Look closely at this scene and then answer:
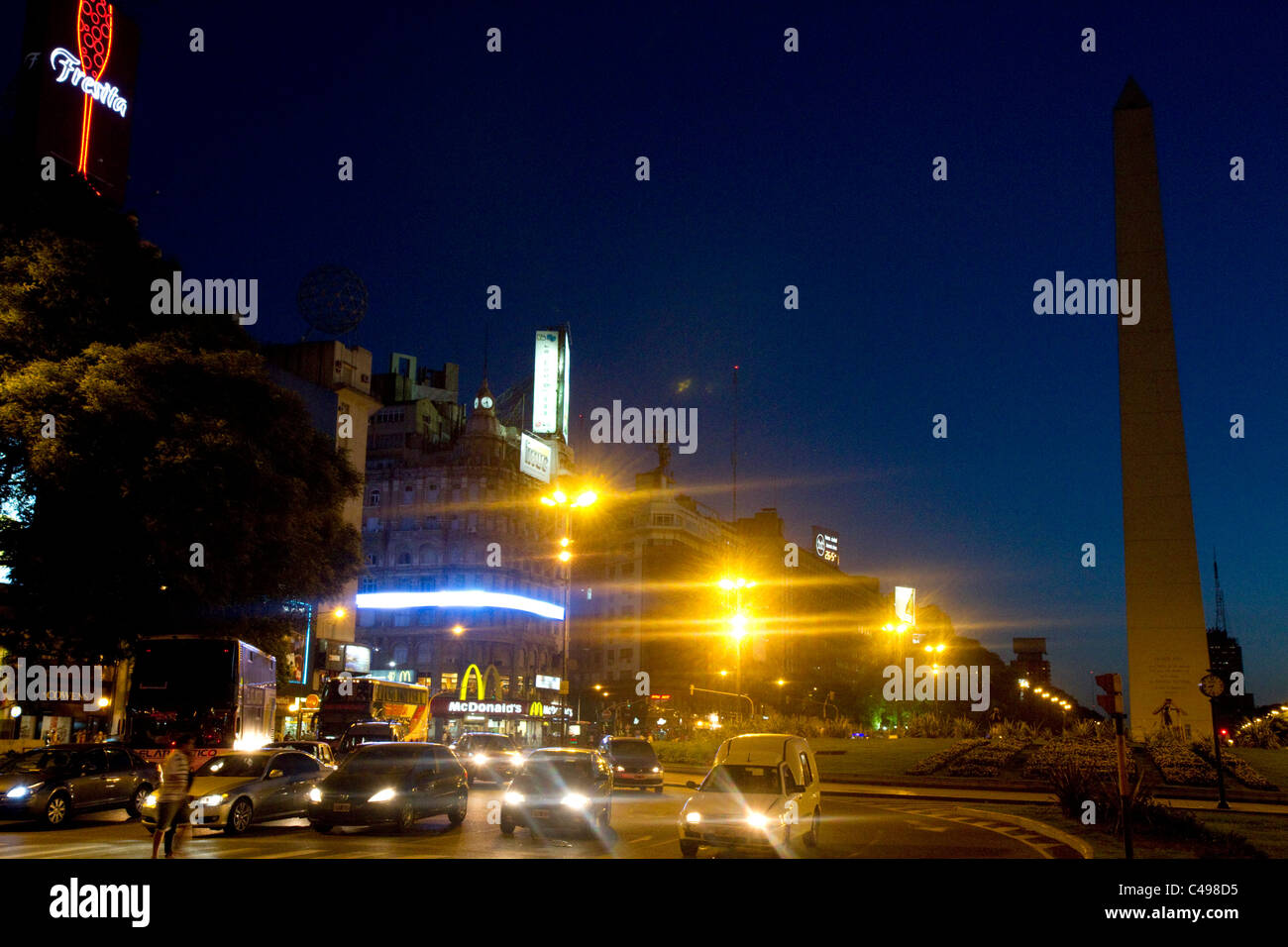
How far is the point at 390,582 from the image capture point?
126688 millimetres

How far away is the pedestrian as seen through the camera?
14.6 m

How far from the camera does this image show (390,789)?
18.7m

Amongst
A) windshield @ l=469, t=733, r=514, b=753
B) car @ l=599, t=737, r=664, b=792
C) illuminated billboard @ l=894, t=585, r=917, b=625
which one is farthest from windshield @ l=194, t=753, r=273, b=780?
illuminated billboard @ l=894, t=585, r=917, b=625

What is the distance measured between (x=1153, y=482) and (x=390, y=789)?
97.9ft

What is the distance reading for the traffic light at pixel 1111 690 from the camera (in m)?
16.1

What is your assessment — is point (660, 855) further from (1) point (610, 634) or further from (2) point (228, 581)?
(1) point (610, 634)

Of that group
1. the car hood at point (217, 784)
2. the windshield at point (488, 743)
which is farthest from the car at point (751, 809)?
the windshield at point (488, 743)

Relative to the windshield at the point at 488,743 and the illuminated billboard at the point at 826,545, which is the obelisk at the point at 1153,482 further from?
the illuminated billboard at the point at 826,545

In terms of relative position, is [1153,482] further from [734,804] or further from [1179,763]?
[734,804]

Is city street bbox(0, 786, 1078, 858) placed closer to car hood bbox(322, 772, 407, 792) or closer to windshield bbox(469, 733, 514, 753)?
car hood bbox(322, 772, 407, 792)

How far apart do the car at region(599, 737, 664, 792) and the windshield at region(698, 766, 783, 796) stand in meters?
16.4

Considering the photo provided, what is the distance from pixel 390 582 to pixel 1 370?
99.5 m
